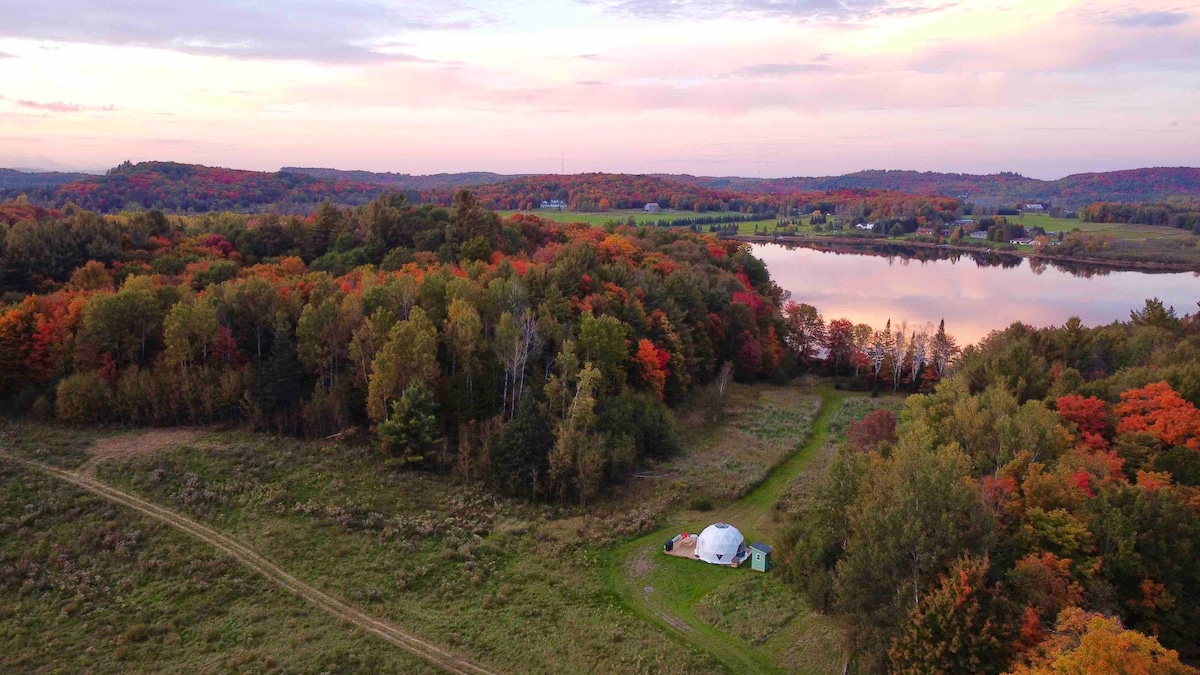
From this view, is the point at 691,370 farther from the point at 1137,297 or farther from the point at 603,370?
the point at 1137,297

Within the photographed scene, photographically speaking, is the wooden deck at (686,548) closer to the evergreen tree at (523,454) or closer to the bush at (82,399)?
the evergreen tree at (523,454)

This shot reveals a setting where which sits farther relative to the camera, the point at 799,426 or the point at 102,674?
the point at 799,426

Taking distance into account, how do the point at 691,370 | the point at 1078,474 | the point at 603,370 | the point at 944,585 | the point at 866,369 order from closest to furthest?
the point at 944,585, the point at 1078,474, the point at 603,370, the point at 691,370, the point at 866,369

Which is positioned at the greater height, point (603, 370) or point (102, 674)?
point (603, 370)

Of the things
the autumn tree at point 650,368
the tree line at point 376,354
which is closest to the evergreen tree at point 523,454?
the tree line at point 376,354

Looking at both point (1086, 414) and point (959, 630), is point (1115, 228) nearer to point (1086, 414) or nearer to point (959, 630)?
point (1086, 414)

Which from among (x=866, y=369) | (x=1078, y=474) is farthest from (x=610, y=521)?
(x=866, y=369)

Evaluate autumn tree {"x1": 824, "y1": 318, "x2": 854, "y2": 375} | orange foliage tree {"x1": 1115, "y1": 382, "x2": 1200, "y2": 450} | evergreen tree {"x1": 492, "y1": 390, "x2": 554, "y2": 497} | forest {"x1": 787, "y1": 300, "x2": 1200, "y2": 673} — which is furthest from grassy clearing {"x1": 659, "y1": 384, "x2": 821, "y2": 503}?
orange foliage tree {"x1": 1115, "y1": 382, "x2": 1200, "y2": 450}

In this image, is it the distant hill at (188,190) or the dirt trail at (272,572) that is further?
the distant hill at (188,190)
